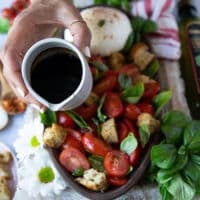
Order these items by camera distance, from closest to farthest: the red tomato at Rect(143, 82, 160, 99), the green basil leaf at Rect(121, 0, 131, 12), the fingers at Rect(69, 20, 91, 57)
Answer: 1. the fingers at Rect(69, 20, 91, 57)
2. the red tomato at Rect(143, 82, 160, 99)
3. the green basil leaf at Rect(121, 0, 131, 12)

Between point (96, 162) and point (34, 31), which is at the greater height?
point (34, 31)

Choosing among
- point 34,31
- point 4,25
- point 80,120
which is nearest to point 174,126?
point 80,120

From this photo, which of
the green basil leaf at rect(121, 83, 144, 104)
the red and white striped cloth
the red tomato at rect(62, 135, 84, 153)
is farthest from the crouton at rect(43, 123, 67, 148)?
the red and white striped cloth

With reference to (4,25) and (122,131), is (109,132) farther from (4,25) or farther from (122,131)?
(4,25)

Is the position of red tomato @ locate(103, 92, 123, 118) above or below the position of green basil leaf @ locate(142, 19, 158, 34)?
below

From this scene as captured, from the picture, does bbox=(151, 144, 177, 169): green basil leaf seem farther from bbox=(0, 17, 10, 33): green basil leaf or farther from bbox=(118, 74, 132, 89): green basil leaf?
bbox=(0, 17, 10, 33): green basil leaf

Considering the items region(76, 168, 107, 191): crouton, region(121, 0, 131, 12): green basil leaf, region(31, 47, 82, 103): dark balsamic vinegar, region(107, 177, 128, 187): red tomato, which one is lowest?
region(107, 177, 128, 187): red tomato

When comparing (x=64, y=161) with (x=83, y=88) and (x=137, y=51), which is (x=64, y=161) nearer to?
(x=83, y=88)
